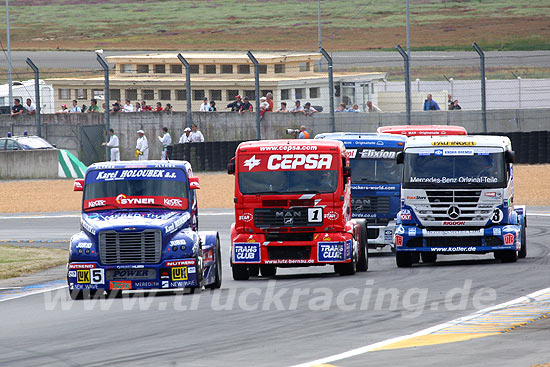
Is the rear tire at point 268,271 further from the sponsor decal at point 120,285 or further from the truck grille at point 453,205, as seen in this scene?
the sponsor decal at point 120,285

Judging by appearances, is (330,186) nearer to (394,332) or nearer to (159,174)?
(159,174)

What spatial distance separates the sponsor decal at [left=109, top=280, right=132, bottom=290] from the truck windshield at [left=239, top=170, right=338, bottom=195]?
302 centimetres

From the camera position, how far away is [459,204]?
60.4 ft

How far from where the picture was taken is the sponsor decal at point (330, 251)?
17.1m

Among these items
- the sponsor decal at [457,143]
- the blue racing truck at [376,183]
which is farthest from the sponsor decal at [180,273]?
the blue racing truck at [376,183]

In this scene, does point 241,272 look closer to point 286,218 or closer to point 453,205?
point 286,218

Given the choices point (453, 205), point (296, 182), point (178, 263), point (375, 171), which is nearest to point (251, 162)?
point (296, 182)

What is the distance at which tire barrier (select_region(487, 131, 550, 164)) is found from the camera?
3497 cm

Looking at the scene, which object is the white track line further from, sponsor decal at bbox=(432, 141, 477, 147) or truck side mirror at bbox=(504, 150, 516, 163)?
sponsor decal at bbox=(432, 141, 477, 147)

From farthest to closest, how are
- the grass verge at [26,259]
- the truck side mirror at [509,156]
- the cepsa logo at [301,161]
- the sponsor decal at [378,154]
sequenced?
the sponsor decal at [378,154]
the grass verge at [26,259]
the truck side mirror at [509,156]
the cepsa logo at [301,161]

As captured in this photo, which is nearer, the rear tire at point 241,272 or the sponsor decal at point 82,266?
the sponsor decal at point 82,266

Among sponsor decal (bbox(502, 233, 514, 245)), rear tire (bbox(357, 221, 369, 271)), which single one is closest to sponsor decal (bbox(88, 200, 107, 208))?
rear tire (bbox(357, 221, 369, 271))

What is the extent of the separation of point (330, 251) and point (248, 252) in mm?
1268

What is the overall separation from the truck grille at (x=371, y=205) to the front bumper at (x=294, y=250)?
12.6ft
